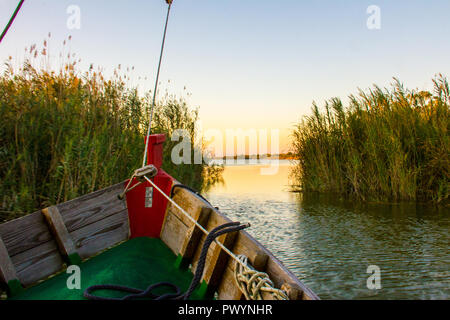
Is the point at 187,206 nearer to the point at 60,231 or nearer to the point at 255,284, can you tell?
the point at 60,231

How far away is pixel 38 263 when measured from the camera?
2367 millimetres

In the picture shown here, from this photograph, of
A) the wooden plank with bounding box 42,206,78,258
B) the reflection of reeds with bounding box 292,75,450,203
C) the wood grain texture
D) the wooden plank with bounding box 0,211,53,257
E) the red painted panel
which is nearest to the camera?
the wood grain texture

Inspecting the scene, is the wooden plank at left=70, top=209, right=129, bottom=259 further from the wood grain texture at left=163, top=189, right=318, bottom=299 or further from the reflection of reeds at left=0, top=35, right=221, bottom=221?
the reflection of reeds at left=0, top=35, right=221, bottom=221

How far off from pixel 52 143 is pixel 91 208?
180 cm

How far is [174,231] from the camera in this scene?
8.71ft

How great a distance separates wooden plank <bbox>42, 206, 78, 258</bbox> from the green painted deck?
0.44 feet

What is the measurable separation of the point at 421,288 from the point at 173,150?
6.10 meters

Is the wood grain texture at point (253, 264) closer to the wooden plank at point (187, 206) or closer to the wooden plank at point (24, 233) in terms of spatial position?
the wooden plank at point (187, 206)

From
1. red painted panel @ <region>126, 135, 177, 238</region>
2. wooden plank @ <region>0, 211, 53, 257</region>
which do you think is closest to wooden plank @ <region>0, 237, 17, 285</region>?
wooden plank @ <region>0, 211, 53, 257</region>

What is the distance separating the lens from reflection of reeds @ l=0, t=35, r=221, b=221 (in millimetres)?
3854

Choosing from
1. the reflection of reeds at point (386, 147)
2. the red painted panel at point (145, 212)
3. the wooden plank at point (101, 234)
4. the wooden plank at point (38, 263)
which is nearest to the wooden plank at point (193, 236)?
the red painted panel at point (145, 212)

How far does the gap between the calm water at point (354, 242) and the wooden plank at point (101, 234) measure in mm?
1712
